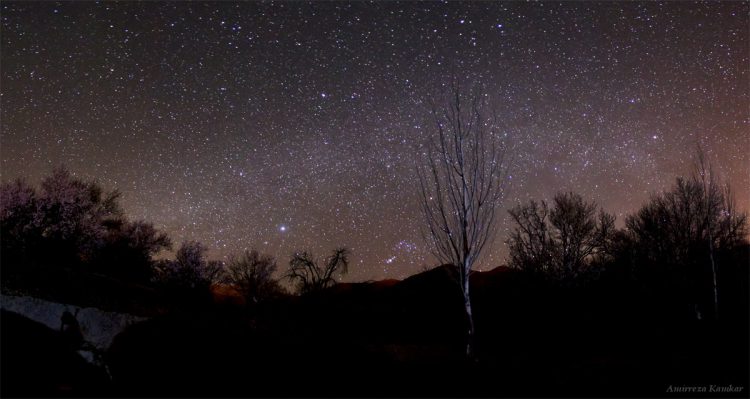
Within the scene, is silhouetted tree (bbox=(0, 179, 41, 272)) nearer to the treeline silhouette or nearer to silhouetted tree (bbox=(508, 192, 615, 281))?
the treeline silhouette

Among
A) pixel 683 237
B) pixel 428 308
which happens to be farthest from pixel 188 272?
pixel 683 237

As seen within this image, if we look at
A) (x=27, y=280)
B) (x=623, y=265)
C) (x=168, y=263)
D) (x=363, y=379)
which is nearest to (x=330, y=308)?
(x=168, y=263)

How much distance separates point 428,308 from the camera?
2589cm

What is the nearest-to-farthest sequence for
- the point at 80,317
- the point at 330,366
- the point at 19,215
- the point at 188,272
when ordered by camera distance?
the point at 330,366 < the point at 80,317 < the point at 19,215 < the point at 188,272

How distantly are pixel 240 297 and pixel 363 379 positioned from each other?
1340 inches

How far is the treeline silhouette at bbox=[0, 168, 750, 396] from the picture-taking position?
7.09 metres

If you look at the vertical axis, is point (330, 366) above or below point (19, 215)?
below

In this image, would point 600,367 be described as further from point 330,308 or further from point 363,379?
Answer: point 330,308

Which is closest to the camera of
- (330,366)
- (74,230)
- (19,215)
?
(330,366)

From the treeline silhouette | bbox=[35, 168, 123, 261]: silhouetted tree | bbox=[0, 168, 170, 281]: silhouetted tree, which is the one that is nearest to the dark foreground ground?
the treeline silhouette

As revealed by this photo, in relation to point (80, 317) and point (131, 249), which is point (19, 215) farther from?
point (80, 317)

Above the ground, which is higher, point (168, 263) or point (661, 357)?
point (168, 263)

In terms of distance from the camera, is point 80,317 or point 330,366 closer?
point 330,366

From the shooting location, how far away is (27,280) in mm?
10391
